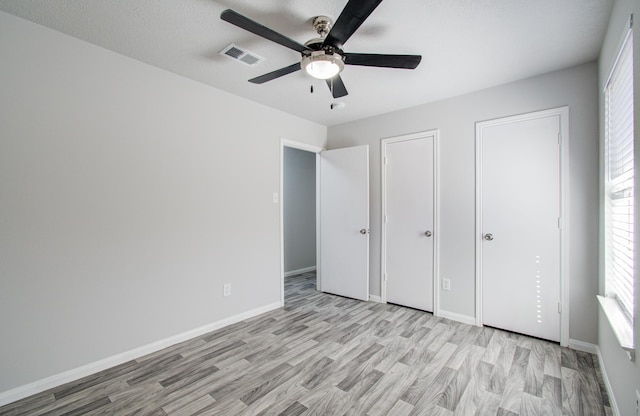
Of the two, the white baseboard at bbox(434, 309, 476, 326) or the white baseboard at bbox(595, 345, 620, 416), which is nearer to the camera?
the white baseboard at bbox(595, 345, 620, 416)


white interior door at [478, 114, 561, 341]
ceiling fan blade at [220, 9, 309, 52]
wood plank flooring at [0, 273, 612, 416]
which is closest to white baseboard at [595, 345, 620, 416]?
wood plank flooring at [0, 273, 612, 416]

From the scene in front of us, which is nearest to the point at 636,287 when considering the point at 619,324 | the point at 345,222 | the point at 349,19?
the point at 619,324

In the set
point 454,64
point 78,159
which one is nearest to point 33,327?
point 78,159

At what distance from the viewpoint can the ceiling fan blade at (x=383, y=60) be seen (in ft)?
5.93

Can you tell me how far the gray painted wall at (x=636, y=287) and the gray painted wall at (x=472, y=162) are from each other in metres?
0.16

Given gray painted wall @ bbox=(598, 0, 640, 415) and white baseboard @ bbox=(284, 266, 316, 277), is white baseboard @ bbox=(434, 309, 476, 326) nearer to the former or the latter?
gray painted wall @ bbox=(598, 0, 640, 415)

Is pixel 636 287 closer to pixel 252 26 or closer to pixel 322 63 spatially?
pixel 322 63

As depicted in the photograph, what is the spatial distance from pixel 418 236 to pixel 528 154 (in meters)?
1.38

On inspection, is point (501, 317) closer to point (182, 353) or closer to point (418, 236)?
point (418, 236)

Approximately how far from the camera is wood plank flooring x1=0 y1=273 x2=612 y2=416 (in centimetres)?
183

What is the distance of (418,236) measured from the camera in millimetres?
3490

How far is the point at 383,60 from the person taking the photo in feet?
6.07

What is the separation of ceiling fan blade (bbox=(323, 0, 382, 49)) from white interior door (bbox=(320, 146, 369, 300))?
2230 mm

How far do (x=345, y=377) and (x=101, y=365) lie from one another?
6.19 ft
